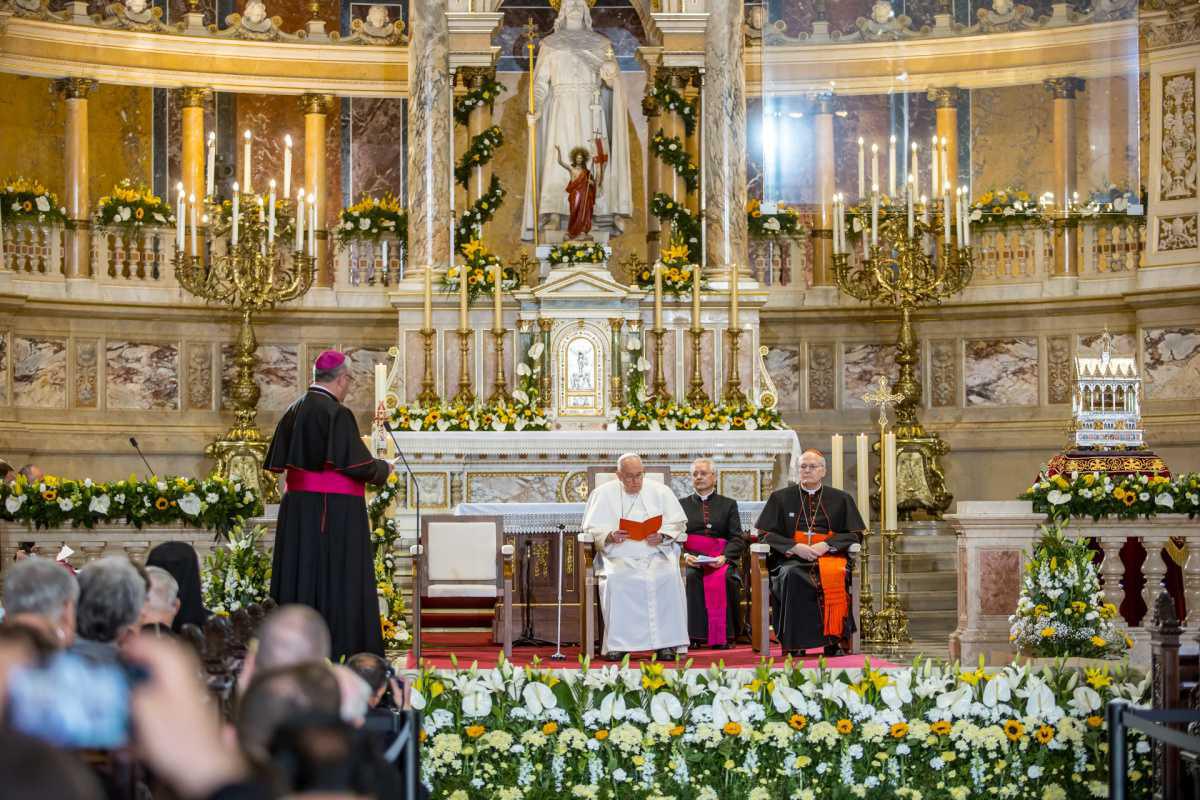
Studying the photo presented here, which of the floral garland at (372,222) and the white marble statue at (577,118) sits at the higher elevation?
the white marble statue at (577,118)

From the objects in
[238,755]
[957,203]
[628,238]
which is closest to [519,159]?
[628,238]

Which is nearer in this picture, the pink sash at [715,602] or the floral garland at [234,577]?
the floral garland at [234,577]

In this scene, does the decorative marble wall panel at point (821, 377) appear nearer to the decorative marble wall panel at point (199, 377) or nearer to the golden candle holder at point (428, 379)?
the golden candle holder at point (428, 379)

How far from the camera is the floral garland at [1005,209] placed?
1641 cm

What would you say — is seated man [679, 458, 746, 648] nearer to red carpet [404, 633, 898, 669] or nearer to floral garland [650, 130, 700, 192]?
red carpet [404, 633, 898, 669]

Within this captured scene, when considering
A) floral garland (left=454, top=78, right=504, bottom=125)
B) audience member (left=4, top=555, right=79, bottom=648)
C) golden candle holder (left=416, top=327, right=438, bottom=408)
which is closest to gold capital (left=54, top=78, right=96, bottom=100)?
floral garland (left=454, top=78, right=504, bottom=125)

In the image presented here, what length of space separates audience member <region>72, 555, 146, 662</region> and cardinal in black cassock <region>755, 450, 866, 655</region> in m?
6.83

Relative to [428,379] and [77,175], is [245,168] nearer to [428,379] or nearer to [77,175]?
[77,175]

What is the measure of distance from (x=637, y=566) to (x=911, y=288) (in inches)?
221

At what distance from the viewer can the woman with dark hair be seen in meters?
6.84

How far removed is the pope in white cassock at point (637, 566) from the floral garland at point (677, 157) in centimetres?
508

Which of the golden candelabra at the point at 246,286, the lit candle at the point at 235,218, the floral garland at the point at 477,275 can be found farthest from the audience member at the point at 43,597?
the golden candelabra at the point at 246,286

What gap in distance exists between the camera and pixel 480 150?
15570 millimetres

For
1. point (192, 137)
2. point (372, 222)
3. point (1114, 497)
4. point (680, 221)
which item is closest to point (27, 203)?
point (192, 137)
